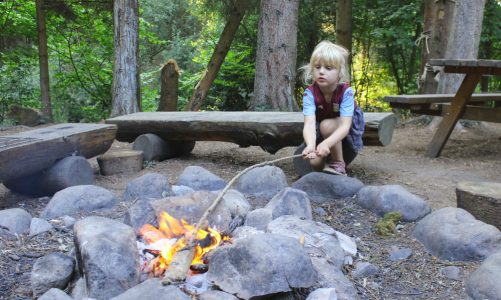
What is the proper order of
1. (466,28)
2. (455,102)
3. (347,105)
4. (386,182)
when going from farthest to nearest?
(466,28), (455,102), (386,182), (347,105)

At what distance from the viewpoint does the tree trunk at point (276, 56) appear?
24.7ft

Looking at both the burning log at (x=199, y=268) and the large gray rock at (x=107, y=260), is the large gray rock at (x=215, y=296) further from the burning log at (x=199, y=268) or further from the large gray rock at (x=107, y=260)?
the large gray rock at (x=107, y=260)

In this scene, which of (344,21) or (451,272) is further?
(344,21)

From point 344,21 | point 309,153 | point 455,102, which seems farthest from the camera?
point 344,21

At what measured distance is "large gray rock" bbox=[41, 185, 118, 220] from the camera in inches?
133

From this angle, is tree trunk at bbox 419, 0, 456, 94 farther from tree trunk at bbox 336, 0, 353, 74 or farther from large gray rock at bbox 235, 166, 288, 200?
large gray rock at bbox 235, 166, 288, 200

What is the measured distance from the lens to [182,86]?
14.7 metres

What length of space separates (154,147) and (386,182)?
274 centimetres

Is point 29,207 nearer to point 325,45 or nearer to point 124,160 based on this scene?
point 124,160

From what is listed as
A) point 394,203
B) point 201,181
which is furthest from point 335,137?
point 201,181

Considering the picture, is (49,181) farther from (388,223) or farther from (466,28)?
(466,28)

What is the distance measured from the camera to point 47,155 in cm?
441

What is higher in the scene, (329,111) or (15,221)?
(329,111)

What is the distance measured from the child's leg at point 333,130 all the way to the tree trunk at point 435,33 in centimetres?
372
